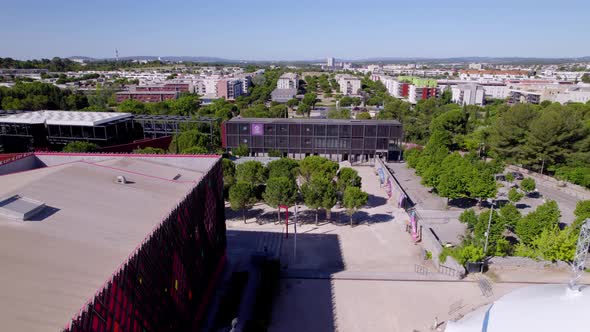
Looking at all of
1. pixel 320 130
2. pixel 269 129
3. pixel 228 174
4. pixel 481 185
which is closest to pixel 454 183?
pixel 481 185

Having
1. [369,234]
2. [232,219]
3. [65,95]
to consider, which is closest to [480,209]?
[369,234]

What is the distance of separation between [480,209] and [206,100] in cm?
8200

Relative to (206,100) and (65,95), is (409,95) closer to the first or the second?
(206,100)

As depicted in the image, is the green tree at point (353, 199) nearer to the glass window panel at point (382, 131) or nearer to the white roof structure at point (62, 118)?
the glass window panel at point (382, 131)

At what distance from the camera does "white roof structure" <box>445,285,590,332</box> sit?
1067 cm

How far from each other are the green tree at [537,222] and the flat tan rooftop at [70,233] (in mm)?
20466

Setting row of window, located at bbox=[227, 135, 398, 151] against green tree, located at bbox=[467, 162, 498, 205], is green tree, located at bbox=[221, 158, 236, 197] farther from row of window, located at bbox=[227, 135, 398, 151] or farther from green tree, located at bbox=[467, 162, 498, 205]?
green tree, located at bbox=[467, 162, 498, 205]

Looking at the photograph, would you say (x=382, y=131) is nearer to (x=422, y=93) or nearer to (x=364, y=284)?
(x=364, y=284)

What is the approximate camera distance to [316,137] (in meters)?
48.0

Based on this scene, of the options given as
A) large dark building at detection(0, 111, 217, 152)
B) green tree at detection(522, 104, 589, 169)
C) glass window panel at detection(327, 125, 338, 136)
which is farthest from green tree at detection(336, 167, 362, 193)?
large dark building at detection(0, 111, 217, 152)

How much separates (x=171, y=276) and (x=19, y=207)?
5.92 m

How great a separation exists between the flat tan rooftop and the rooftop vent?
0.19 meters

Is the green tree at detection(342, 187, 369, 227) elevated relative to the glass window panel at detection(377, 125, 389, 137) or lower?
lower

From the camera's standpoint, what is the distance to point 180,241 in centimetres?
1509
